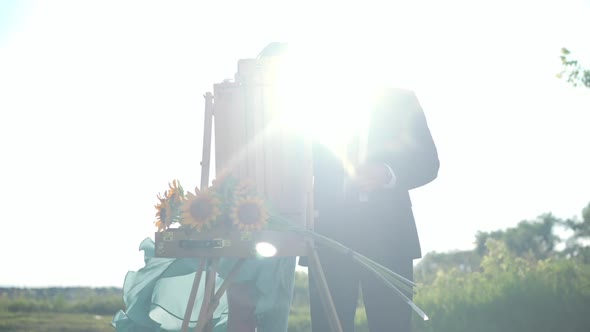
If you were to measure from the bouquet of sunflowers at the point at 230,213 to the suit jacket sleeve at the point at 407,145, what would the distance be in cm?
58

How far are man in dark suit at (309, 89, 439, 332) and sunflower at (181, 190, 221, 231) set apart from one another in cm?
72

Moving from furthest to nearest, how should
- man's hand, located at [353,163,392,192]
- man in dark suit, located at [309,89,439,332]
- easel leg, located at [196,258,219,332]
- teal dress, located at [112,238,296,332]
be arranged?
teal dress, located at [112,238,296,332]
man in dark suit, located at [309,89,439,332]
man's hand, located at [353,163,392,192]
easel leg, located at [196,258,219,332]

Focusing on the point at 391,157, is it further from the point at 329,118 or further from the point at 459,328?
the point at 459,328

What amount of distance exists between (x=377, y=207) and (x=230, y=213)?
88 centimetres

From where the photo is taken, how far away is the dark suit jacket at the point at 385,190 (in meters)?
4.20

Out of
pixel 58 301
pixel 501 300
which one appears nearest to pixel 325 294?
pixel 501 300

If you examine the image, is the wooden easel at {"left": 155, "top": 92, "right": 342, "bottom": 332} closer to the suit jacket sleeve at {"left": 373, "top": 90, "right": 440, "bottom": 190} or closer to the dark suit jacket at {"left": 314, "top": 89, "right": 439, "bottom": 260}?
the dark suit jacket at {"left": 314, "top": 89, "right": 439, "bottom": 260}

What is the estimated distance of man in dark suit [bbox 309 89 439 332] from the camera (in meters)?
4.16

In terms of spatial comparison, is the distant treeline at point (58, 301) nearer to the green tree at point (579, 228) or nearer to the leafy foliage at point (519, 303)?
the leafy foliage at point (519, 303)

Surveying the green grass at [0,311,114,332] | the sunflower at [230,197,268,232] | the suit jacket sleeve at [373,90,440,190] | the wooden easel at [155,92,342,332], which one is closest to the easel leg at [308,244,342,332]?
the wooden easel at [155,92,342,332]

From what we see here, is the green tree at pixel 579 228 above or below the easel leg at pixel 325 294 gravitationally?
above

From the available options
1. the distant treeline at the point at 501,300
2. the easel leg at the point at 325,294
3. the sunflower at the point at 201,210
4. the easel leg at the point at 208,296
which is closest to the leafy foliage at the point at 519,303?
the distant treeline at the point at 501,300

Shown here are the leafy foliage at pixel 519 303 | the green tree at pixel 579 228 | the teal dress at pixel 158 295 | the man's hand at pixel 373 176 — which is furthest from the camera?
Answer: the green tree at pixel 579 228

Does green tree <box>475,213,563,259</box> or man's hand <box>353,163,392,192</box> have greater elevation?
green tree <box>475,213,563,259</box>
